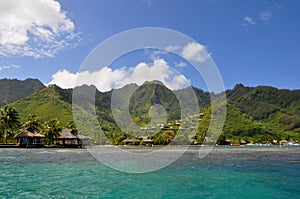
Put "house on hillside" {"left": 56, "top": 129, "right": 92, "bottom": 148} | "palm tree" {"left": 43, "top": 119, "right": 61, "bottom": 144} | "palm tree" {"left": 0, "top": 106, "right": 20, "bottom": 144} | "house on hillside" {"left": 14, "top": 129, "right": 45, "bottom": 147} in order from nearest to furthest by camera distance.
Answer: "house on hillside" {"left": 14, "top": 129, "right": 45, "bottom": 147}, "palm tree" {"left": 0, "top": 106, "right": 20, "bottom": 144}, "palm tree" {"left": 43, "top": 119, "right": 61, "bottom": 144}, "house on hillside" {"left": 56, "top": 129, "right": 92, "bottom": 148}

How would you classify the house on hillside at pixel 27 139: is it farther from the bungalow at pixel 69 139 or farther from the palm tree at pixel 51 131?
the bungalow at pixel 69 139

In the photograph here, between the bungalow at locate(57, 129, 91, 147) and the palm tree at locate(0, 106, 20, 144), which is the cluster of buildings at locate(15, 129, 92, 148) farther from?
the palm tree at locate(0, 106, 20, 144)

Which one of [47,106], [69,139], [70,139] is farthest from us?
[47,106]

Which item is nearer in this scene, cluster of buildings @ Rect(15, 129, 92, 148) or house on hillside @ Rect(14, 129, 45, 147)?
→ house on hillside @ Rect(14, 129, 45, 147)

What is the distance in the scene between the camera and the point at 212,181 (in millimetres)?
15438

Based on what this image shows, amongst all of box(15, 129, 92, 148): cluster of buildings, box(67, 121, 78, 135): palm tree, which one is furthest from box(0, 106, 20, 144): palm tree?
box(67, 121, 78, 135): palm tree

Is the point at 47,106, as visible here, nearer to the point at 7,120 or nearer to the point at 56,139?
the point at 56,139

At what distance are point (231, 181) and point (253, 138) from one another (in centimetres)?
14766

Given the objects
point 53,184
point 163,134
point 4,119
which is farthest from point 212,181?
point 163,134

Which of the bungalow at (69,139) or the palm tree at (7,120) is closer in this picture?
the palm tree at (7,120)

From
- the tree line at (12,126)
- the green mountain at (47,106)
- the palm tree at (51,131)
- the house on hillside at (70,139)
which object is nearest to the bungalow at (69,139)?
the house on hillside at (70,139)

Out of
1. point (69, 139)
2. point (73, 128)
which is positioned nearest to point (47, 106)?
point (73, 128)

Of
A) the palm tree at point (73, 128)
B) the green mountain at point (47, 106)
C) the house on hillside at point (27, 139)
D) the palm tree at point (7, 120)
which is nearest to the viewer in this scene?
the house on hillside at point (27, 139)

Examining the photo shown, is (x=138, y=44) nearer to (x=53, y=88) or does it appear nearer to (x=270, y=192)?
(x=270, y=192)
